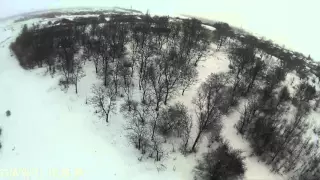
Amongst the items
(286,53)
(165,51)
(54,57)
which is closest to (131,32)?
(165,51)

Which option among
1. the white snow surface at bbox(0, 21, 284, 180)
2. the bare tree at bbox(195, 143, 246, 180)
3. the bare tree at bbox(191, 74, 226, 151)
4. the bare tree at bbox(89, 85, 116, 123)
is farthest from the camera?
the bare tree at bbox(89, 85, 116, 123)

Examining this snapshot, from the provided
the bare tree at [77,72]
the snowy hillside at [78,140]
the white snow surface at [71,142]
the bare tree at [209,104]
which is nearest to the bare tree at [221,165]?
the snowy hillside at [78,140]

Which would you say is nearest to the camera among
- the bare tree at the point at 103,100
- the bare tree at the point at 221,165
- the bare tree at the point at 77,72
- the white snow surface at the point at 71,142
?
the bare tree at the point at 221,165

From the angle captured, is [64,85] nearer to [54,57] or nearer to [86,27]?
[54,57]

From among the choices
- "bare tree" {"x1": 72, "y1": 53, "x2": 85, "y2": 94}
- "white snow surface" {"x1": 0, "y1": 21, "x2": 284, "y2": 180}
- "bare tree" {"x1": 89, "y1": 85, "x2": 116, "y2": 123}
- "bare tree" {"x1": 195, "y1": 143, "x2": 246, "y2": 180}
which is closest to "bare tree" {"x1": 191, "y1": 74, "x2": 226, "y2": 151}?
"white snow surface" {"x1": 0, "y1": 21, "x2": 284, "y2": 180}

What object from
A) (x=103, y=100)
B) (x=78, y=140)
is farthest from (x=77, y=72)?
(x=78, y=140)

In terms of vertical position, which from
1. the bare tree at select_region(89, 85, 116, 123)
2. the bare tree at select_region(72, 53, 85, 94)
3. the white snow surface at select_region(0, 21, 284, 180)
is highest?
the bare tree at select_region(72, 53, 85, 94)

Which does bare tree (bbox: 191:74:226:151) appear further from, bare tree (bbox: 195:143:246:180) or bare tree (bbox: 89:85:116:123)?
bare tree (bbox: 89:85:116:123)

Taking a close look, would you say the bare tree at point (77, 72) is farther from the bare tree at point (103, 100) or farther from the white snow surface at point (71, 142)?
the bare tree at point (103, 100)
